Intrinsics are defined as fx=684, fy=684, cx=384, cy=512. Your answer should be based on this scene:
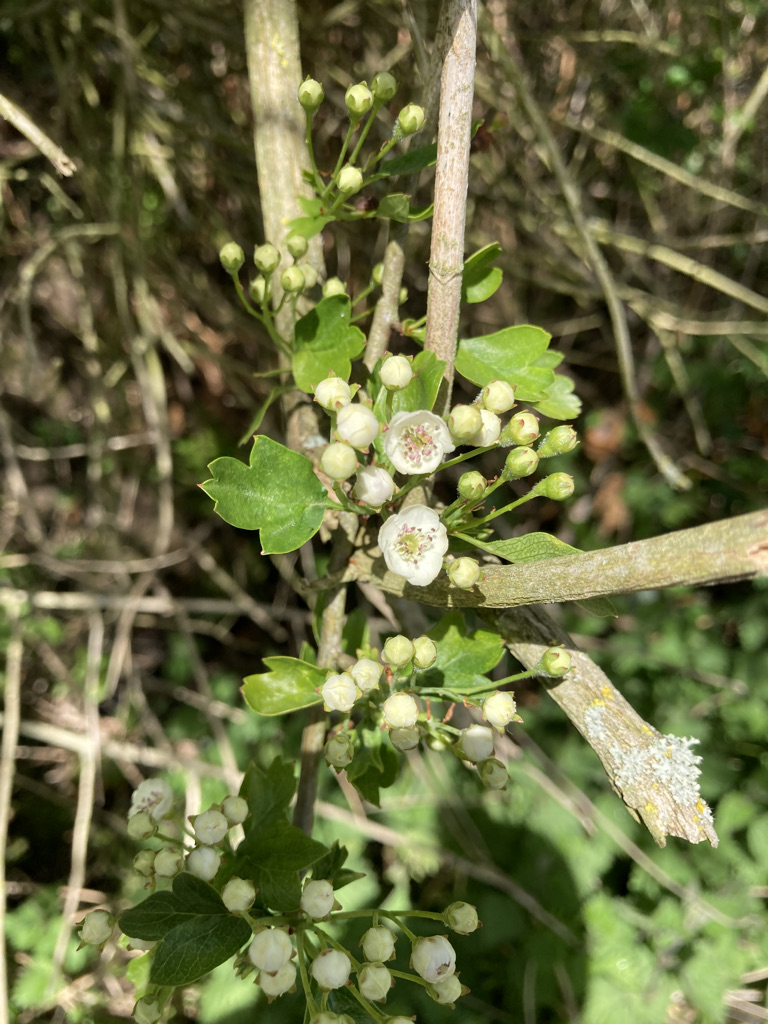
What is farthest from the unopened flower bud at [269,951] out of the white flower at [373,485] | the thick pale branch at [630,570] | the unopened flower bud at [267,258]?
the unopened flower bud at [267,258]

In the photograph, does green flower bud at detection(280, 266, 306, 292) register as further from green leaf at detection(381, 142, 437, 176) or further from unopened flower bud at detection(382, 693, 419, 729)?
unopened flower bud at detection(382, 693, 419, 729)

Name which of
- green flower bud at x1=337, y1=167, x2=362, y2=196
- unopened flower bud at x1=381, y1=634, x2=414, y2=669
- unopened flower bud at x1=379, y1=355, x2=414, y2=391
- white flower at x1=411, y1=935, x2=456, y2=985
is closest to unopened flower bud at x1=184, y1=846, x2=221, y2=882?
white flower at x1=411, y1=935, x2=456, y2=985

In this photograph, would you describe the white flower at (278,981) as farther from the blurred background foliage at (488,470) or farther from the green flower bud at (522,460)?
the blurred background foliage at (488,470)

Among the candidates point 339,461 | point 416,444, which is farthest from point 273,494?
point 416,444

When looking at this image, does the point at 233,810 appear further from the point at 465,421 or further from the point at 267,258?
the point at 267,258

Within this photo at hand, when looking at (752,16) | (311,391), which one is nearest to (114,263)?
(311,391)
